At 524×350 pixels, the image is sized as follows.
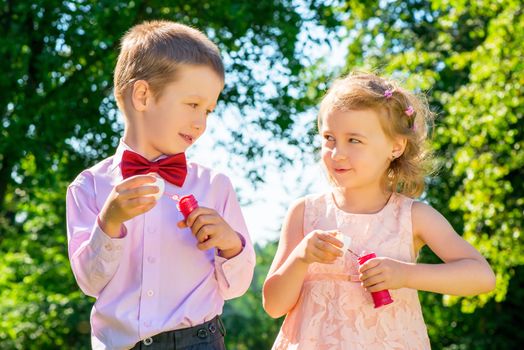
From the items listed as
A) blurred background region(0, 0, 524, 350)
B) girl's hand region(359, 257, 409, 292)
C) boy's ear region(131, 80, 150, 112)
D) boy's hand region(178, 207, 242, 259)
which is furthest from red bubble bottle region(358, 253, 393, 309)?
blurred background region(0, 0, 524, 350)

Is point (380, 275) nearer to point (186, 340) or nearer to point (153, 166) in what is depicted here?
point (186, 340)

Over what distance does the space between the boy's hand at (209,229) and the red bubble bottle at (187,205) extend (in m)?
0.02

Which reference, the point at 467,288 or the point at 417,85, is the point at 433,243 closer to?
the point at 467,288

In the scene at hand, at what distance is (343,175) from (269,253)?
12.6 metres

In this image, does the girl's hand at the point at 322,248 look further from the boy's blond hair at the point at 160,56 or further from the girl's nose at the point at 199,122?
the boy's blond hair at the point at 160,56

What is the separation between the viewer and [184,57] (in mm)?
3129

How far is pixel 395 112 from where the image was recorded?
11.5 ft

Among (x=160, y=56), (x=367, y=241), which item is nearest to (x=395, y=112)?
(x=367, y=241)

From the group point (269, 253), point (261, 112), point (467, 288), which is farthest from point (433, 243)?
point (269, 253)

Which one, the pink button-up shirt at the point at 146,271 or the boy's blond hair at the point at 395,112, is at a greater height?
the boy's blond hair at the point at 395,112

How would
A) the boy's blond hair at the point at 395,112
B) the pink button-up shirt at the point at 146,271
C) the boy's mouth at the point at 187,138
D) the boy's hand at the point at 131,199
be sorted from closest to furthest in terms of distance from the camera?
the boy's hand at the point at 131,199 → the pink button-up shirt at the point at 146,271 → the boy's mouth at the point at 187,138 → the boy's blond hair at the point at 395,112

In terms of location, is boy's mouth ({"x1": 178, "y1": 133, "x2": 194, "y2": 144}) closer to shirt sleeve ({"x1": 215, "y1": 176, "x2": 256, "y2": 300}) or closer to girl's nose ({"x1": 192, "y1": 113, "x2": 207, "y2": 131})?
girl's nose ({"x1": 192, "y1": 113, "x2": 207, "y2": 131})

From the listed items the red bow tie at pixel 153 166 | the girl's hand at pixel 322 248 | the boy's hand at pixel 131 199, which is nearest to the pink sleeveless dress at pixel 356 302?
the girl's hand at pixel 322 248

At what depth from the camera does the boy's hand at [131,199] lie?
2756 millimetres
